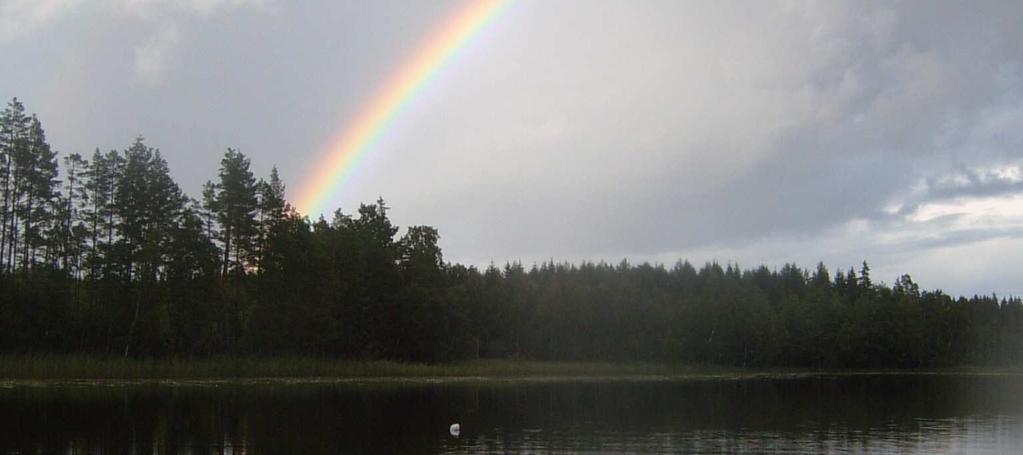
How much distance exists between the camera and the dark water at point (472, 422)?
3959 centimetres

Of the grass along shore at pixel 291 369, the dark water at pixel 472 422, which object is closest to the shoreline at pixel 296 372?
the grass along shore at pixel 291 369

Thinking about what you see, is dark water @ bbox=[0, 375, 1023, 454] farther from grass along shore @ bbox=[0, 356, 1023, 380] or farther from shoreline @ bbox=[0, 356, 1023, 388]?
grass along shore @ bbox=[0, 356, 1023, 380]

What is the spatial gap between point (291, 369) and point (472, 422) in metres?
46.4

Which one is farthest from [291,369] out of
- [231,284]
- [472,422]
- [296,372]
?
[472,422]

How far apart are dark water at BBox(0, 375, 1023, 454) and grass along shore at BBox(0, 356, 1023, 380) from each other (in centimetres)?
465

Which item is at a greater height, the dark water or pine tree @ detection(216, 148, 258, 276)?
pine tree @ detection(216, 148, 258, 276)

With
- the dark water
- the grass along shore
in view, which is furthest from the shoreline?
the dark water

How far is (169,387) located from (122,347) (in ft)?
48.3

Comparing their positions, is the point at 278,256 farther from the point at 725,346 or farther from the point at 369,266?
the point at 725,346

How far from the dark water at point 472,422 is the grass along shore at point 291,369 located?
4650 millimetres

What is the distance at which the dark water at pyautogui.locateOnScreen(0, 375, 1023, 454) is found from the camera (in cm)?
3959

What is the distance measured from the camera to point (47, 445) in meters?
36.1

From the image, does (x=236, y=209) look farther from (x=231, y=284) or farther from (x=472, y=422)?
(x=472, y=422)

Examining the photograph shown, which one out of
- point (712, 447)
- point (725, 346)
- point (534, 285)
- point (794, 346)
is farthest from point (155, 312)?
point (794, 346)
